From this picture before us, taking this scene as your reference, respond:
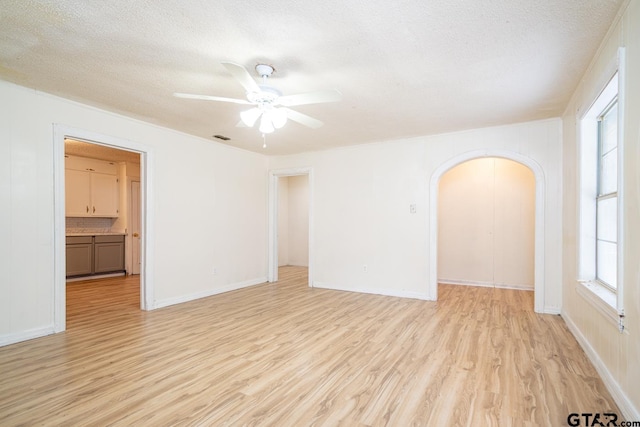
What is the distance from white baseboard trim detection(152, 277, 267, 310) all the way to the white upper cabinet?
3.66 meters

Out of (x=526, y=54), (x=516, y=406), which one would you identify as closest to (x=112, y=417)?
(x=516, y=406)

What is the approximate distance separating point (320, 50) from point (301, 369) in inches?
102

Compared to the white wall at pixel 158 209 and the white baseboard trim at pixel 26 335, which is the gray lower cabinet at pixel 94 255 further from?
the white baseboard trim at pixel 26 335

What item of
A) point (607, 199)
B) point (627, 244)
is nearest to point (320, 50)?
point (627, 244)

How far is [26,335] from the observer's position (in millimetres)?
3258

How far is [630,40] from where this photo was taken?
1919 millimetres

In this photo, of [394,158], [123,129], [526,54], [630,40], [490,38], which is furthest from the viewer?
[394,158]

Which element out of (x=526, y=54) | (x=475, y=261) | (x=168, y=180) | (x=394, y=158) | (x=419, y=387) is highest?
(x=526, y=54)

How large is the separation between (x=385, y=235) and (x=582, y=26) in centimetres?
366

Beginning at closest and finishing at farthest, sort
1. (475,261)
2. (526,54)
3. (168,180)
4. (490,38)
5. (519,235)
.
A: (490,38)
(526,54)
(168,180)
(519,235)
(475,261)

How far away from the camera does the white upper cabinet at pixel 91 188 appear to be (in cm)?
652

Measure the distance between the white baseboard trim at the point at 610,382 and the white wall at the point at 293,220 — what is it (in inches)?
242

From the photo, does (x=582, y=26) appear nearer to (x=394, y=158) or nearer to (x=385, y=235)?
(x=394, y=158)

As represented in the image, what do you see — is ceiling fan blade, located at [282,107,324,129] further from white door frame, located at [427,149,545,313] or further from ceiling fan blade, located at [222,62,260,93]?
white door frame, located at [427,149,545,313]
